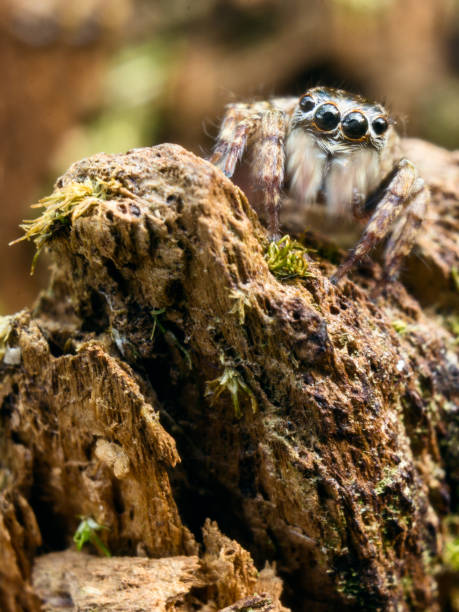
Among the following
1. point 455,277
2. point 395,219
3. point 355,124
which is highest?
point 355,124

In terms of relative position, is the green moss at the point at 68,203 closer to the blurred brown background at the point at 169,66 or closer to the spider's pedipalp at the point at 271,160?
the spider's pedipalp at the point at 271,160

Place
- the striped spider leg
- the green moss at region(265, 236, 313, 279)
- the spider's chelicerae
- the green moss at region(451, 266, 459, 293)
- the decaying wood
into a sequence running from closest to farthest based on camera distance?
1. the decaying wood
2. the green moss at region(265, 236, 313, 279)
3. the striped spider leg
4. the spider's chelicerae
5. the green moss at region(451, 266, 459, 293)

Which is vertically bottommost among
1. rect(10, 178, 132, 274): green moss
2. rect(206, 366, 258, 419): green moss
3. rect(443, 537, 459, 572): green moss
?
rect(443, 537, 459, 572): green moss

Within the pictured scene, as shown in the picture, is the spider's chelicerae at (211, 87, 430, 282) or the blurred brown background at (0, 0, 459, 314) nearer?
the spider's chelicerae at (211, 87, 430, 282)

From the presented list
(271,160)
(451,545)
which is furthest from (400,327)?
(451,545)

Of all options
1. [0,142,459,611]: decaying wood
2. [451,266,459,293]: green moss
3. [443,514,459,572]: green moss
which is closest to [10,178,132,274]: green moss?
[0,142,459,611]: decaying wood

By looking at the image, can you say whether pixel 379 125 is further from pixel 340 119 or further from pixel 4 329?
pixel 4 329

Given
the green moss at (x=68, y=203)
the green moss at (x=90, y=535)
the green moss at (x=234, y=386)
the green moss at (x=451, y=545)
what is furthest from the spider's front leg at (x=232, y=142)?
the green moss at (x=451, y=545)

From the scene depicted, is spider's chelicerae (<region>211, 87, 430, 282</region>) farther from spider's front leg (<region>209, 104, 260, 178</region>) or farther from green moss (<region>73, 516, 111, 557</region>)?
green moss (<region>73, 516, 111, 557</region>)

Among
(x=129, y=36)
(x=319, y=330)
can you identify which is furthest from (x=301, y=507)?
(x=129, y=36)
